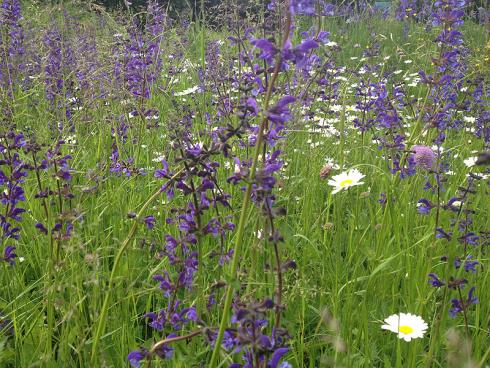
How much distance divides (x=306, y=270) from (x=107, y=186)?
Result: 49.3 inches

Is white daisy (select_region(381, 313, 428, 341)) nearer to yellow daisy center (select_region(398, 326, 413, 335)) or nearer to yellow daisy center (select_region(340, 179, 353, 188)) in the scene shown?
yellow daisy center (select_region(398, 326, 413, 335))

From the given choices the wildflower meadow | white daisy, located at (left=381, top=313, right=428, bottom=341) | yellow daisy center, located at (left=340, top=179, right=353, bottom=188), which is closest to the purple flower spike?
the wildflower meadow

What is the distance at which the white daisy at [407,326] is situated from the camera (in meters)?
1.66

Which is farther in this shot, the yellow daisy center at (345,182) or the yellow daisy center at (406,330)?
the yellow daisy center at (345,182)

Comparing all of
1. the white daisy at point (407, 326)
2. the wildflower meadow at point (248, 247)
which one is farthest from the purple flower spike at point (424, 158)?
the white daisy at point (407, 326)

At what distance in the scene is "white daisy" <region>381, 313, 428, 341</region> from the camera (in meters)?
1.66

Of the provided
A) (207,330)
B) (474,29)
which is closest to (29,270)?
(207,330)

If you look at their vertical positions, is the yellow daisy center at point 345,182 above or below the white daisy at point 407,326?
above

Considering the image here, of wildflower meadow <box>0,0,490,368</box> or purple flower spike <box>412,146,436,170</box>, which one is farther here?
purple flower spike <box>412,146,436,170</box>

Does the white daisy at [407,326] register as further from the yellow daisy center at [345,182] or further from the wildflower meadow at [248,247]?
the yellow daisy center at [345,182]

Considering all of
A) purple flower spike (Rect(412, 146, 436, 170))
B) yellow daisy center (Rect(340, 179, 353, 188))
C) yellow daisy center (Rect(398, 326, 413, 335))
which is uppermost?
purple flower spike (Rect(412, 146, 436, 170))

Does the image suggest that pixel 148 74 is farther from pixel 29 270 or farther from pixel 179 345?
pixel 179 345

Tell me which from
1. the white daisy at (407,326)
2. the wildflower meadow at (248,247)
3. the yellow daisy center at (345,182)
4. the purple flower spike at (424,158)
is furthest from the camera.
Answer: the purple flower spike at (424,158)

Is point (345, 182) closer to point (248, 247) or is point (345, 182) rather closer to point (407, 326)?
point (248, 247)
